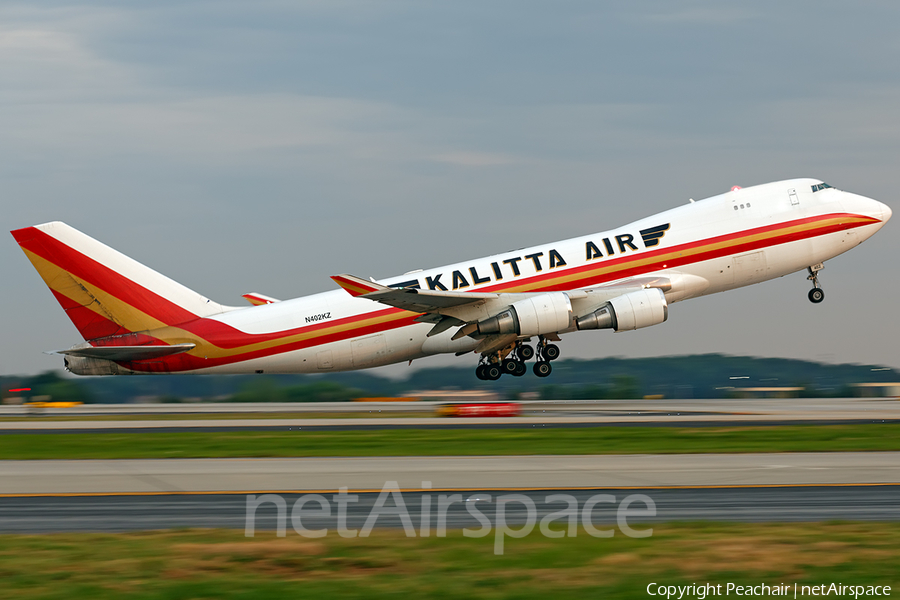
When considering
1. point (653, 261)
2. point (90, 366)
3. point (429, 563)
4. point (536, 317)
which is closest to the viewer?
point (429, 563)

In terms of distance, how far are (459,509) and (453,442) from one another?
454 inches

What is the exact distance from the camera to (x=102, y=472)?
20172mm

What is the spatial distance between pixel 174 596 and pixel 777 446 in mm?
18913

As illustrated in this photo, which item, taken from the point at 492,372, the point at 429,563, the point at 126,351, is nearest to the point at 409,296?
the point at 492,372

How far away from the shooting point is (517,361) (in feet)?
143

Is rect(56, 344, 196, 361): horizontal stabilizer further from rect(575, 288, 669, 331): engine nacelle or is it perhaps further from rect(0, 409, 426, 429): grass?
rect(575, 288, 669, 331): engine nacelle

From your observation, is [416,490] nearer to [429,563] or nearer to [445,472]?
[445,472]

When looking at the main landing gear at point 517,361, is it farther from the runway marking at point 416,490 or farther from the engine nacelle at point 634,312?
the runway marking at point 416,490

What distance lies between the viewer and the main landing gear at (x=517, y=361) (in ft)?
140

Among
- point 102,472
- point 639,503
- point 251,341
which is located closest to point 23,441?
point 102,472

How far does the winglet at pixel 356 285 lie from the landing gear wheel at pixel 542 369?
29.0 ft

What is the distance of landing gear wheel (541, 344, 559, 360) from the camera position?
140 ft

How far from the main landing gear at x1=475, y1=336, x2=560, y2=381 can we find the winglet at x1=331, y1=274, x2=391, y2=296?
312 inches

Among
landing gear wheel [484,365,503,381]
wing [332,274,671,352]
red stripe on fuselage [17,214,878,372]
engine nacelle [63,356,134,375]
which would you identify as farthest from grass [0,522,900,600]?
landing gear wheel [484,365,503,381]
